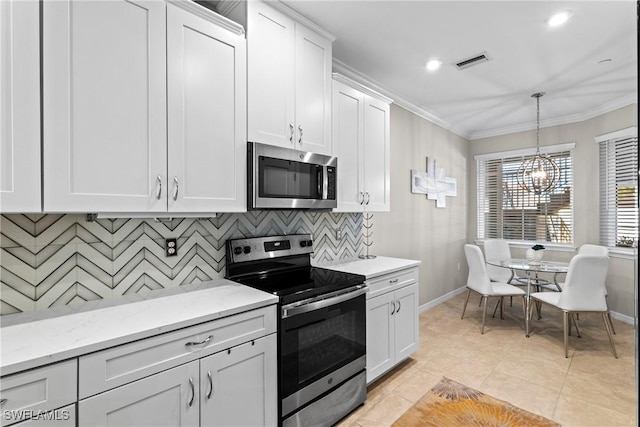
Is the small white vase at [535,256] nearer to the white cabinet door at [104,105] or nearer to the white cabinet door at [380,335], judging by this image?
the white cabinet door at [380,335]

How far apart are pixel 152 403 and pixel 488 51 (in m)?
3.45

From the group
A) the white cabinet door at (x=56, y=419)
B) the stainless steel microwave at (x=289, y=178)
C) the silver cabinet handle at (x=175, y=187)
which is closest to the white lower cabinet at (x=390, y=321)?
the stainless steel microwave at (x=289, y=178)

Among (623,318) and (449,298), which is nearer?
(623,318)

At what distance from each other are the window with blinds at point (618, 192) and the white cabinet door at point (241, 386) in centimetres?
467

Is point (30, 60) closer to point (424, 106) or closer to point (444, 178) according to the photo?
point (424, 106)

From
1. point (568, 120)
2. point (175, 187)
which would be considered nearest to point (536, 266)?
point (568, 120)

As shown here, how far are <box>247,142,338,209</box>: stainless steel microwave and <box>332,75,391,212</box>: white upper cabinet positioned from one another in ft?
0.72

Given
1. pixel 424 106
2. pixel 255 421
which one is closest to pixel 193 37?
pixel 255 421

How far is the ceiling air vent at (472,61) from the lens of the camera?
2.85 m

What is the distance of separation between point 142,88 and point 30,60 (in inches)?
15.6

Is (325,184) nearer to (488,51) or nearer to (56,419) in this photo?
(56,419)

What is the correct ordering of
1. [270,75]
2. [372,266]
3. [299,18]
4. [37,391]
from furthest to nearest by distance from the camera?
1. [372,266]
2. [299,18]
3. [270,75]
4. [37,391]

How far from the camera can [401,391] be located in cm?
244

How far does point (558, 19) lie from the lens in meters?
2.29
